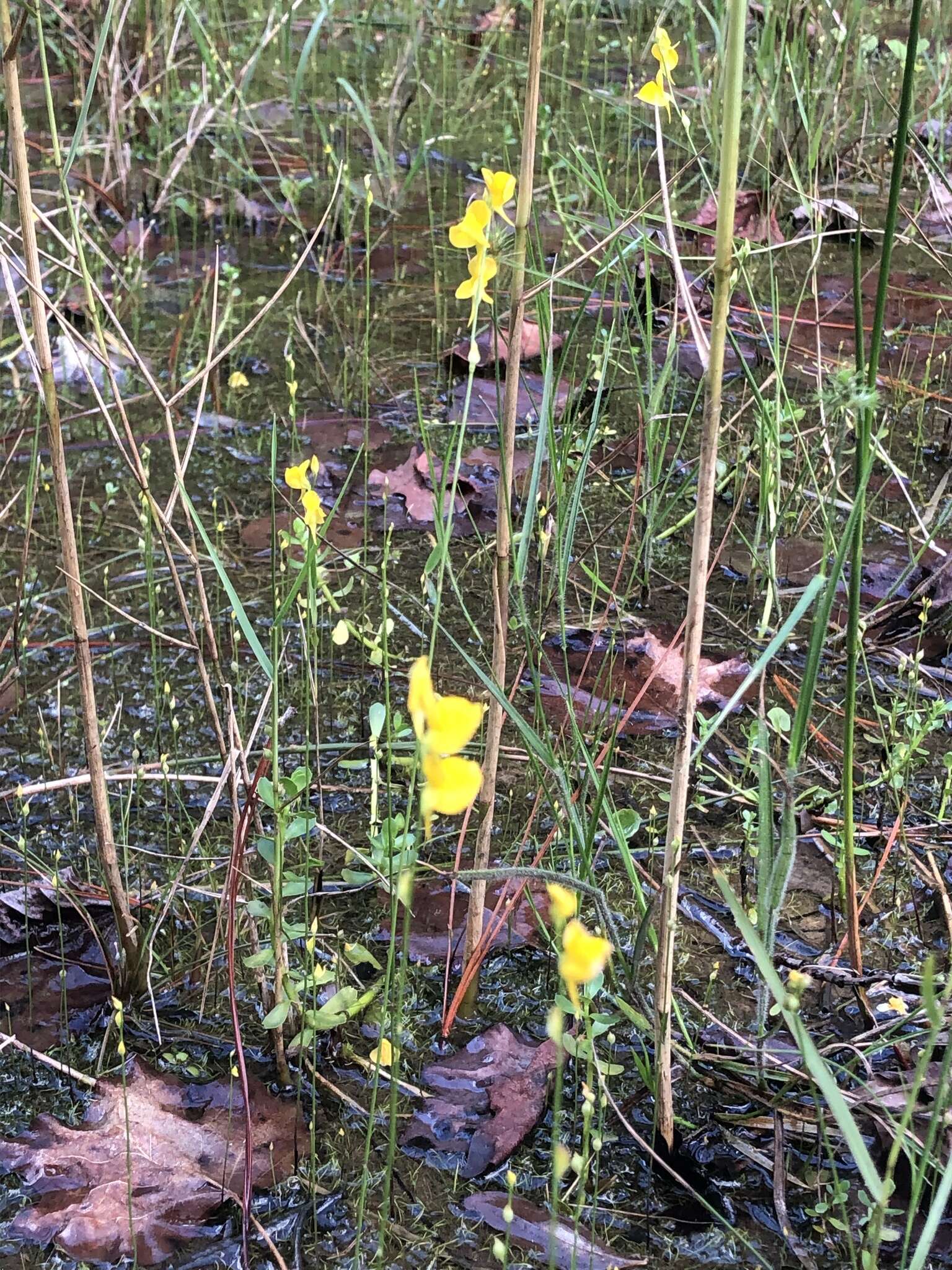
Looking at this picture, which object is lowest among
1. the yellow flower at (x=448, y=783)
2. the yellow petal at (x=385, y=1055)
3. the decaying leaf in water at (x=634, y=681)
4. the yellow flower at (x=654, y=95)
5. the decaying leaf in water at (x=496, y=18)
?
the yellow petal at (x=385, y=1055)

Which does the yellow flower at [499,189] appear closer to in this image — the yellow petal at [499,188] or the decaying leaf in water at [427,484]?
the yellow petal at [499,188]

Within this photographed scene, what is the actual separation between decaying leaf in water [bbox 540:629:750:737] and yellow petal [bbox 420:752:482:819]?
1.01 metres

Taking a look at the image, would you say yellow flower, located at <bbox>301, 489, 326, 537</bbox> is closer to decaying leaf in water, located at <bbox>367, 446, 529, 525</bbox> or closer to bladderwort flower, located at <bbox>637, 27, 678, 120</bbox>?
bladderwort flower, located at <bbox>637, 27, 678, 120</bbox>

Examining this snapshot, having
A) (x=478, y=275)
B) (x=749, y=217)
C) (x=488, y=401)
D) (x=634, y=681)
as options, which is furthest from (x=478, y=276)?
(x=749, y=217)

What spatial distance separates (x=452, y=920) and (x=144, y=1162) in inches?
16.2

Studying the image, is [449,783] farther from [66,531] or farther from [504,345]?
[504,345]

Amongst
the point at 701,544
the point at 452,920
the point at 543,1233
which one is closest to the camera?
the point at 701,544

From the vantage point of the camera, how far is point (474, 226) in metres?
1.07

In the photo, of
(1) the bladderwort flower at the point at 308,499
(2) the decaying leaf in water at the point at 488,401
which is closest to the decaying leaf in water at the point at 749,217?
(2) the decaying leaf in water at the point at 488,401

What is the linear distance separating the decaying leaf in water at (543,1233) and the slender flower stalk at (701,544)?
0.36ft

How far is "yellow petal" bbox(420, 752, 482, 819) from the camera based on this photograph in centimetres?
65

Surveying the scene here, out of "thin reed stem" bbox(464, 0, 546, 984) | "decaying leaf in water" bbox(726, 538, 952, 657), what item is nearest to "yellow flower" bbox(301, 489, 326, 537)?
"thin reed stem" bbox(464, 0, 546, 984)

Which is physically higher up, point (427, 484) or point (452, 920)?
point (427, 484)

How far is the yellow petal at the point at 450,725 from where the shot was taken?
0.66 meters
